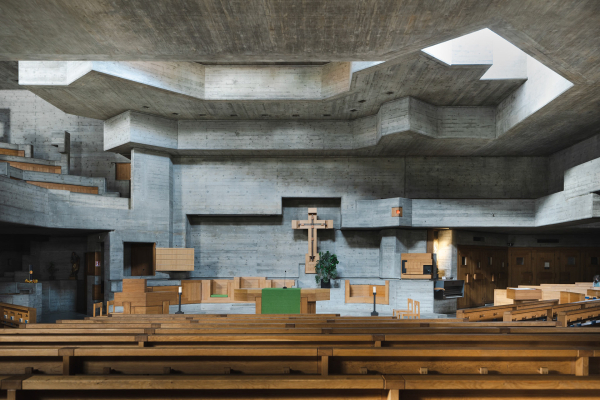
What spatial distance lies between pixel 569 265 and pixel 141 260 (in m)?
16.6

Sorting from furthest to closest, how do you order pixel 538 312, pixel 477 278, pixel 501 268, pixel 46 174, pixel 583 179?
pixel 501 268
pixel 477 278
pixel 46 174
pixel 583 179
pixel 538 312

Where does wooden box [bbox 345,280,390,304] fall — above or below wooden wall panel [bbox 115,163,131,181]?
below

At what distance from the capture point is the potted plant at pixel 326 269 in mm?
14789

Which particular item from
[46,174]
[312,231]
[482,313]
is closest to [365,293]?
[312,231]

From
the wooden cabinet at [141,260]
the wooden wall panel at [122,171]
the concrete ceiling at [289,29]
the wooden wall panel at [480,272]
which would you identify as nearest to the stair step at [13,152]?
the wooden wall panel at [122,171]

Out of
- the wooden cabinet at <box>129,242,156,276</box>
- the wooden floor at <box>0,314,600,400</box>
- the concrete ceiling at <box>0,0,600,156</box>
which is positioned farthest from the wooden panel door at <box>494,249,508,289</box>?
the wooden floor at <box>0,314,600,400</box>

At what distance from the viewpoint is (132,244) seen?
15062 millimetres

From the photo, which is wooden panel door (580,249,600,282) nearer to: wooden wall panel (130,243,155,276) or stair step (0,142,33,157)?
wooden wall panel (130,243,155,276)

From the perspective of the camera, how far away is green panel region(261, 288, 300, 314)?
325 inches

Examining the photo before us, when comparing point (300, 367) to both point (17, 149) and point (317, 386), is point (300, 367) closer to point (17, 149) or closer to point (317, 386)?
point (317, 386)

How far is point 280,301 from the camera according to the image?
27.3 ft

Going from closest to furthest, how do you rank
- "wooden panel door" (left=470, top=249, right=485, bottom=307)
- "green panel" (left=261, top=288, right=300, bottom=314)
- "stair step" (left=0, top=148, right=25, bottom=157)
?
"green panel" (left=261, top=288, right=300, bottom=314) < "wooden panel door" (left=470, top=249, right=485, bottom=307) < "stair step" (left=0, top=148, right=25, bottom=157)

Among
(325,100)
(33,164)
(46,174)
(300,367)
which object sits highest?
(325,100)

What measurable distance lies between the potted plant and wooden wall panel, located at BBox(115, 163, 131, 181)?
28.9 ft
